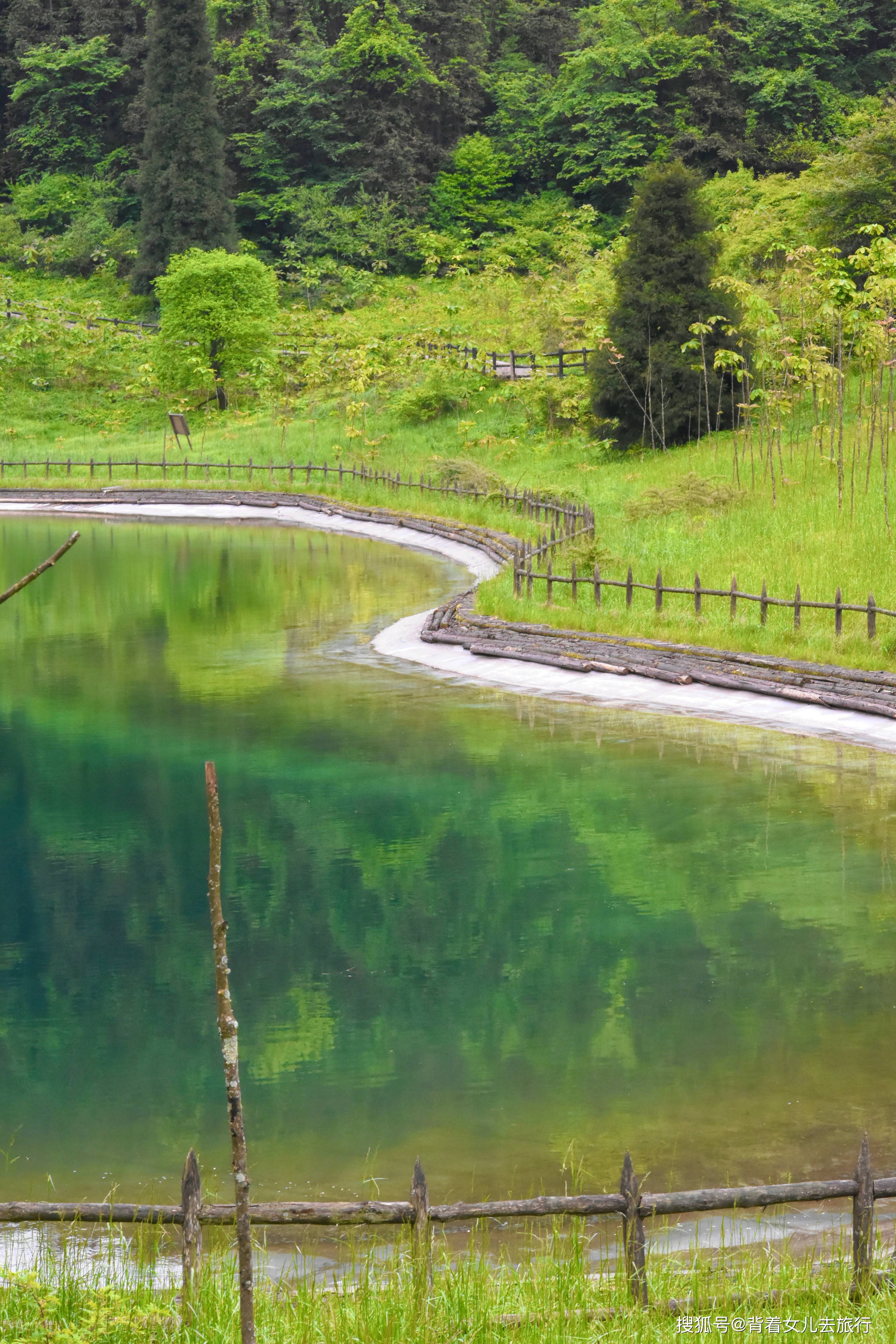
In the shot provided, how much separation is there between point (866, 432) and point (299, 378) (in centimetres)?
3152

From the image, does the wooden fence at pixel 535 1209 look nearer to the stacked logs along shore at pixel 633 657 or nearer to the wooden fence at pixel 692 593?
the stacked logs along shore at pixel 633 657

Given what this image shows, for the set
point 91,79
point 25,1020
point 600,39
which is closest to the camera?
point 25,1020

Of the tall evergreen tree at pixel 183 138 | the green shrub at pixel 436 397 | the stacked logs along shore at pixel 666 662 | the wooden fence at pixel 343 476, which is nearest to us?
the stacked logs along shore at pixel 666 662

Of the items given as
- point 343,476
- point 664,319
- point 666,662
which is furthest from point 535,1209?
point 343,476

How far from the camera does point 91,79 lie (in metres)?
81.2

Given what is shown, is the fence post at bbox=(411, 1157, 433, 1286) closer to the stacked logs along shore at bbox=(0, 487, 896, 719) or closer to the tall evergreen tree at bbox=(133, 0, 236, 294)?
the stacked logs along shore at bbox=(0, 487, 896, 719)

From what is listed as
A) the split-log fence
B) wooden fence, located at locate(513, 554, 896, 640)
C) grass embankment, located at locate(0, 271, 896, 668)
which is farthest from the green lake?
the split-log fence

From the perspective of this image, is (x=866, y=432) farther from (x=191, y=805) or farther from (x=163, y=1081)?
(x=163, y=1081)

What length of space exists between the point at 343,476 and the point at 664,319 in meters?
14.2

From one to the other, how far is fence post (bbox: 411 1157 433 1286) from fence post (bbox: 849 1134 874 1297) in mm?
1878

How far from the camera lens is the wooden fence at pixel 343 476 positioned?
33.1m

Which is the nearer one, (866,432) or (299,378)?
(866,432)

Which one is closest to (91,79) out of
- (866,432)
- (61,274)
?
(61,274)

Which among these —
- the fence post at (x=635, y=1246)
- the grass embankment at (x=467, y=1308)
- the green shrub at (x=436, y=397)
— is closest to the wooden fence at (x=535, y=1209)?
the fence post at (x=635, y=1246)
